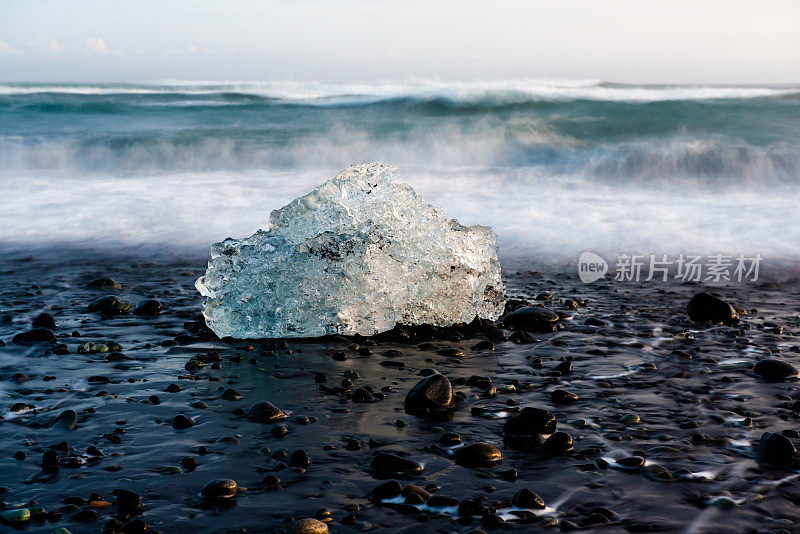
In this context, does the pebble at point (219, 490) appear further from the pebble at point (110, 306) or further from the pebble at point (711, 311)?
the pebble at point (711, 311)

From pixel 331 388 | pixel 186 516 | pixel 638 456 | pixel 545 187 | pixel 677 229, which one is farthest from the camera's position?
pixel 545 187

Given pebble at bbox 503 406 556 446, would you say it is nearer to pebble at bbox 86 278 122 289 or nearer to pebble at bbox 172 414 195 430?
pebble at bbox 172 414 195 430

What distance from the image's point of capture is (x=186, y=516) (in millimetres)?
2531

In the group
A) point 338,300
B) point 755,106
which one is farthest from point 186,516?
point 755,106

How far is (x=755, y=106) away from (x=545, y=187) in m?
9.42

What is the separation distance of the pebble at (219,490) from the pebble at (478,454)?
869 mm

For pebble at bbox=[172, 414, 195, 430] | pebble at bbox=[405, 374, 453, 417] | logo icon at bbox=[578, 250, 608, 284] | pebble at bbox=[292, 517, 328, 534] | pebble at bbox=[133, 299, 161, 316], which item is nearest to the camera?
pebble at bbox=[292, 517, 328, 534]

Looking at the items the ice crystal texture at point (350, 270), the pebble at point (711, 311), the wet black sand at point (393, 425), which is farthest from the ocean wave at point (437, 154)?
the wet black sand at point (393, 425)

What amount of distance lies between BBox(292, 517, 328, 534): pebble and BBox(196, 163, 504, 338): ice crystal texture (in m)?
2.42

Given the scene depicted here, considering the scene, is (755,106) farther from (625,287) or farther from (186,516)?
(186,516)

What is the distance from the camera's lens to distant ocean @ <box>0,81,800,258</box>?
928 cm

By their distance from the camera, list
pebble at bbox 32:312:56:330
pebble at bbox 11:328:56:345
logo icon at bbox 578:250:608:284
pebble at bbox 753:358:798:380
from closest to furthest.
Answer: pebble at bbox 753:358:798:380 < pebble at bbox 11:328:56:345 < pebble at bbox 32:312:56:330 < logo icon at bbox 578:250:608:284

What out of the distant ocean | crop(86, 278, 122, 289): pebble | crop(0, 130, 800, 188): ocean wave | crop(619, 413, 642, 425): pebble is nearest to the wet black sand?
crop(619, 413, 642, 425): pebble

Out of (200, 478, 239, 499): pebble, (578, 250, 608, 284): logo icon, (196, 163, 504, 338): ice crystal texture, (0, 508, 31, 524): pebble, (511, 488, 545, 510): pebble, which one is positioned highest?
(196, 163, 504, 338): ice crystal texture
